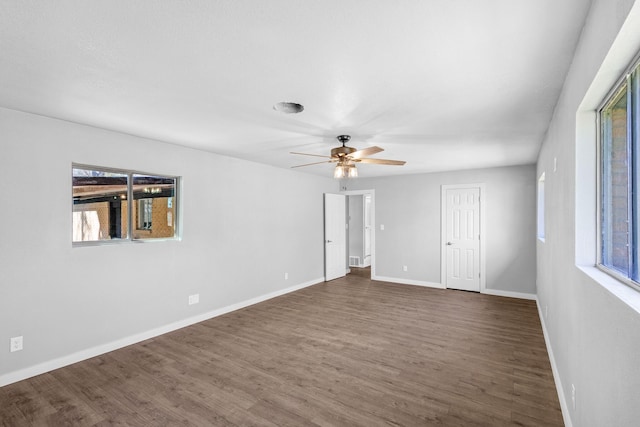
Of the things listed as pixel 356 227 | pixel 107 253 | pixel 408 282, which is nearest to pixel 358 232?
pixel 356 227

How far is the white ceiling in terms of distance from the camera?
4.81ft

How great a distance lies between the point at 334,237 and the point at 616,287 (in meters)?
5.99

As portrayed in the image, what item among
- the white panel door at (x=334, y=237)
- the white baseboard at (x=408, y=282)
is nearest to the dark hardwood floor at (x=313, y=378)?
the white baseboard at (x=408, y=282)

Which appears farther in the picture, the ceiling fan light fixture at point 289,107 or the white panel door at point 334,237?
the white panel door at point 334,237

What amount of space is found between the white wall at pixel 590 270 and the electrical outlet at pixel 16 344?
4.08 m

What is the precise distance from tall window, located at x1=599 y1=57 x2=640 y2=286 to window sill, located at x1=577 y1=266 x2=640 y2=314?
0.03 m

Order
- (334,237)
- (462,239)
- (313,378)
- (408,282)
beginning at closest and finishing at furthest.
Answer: (313,378) < (462,239) < (408,282) < (334,237)

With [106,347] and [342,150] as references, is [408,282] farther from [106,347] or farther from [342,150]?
[106,347]

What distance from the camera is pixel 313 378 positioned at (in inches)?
111

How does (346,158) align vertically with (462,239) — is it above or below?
above

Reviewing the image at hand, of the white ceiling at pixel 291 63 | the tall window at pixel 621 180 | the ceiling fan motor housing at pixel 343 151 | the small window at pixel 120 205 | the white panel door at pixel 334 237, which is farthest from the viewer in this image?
the white panel door at pixel 334 237

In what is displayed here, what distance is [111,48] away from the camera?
1.77m

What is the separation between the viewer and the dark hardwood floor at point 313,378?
7.56 ft

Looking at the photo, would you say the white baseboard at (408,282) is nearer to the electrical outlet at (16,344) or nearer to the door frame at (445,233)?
the door frame at (445,233)
